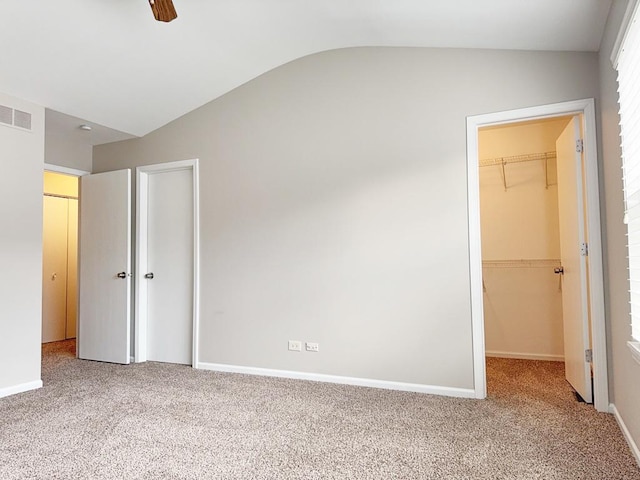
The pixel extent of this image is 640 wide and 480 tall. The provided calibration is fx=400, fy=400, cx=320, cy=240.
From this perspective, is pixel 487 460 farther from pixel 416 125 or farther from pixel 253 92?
pixel 253 92

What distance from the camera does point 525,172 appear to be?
167 inches

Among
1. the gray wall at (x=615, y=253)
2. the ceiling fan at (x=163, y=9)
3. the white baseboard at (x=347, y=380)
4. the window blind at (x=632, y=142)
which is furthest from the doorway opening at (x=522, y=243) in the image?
the ceiling fan at (x=163, y=9)

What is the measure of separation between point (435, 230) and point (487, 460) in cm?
160

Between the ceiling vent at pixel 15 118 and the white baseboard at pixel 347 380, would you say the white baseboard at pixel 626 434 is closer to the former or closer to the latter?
the white baseboard at pixel 347 380

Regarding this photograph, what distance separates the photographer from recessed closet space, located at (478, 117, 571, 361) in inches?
162

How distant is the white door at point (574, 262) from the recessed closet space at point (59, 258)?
5.75 m

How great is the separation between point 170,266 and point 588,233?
148 inches

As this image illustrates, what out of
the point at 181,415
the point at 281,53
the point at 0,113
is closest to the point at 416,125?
the point at 281,53

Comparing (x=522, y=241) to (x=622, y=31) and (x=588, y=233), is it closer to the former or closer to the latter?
(x=588, y=233)

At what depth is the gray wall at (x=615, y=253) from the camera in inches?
83.4

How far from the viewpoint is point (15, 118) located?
327 cm

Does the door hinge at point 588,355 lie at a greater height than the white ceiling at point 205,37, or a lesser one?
lesser

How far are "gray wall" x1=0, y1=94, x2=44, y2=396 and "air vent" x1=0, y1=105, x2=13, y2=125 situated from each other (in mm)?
38

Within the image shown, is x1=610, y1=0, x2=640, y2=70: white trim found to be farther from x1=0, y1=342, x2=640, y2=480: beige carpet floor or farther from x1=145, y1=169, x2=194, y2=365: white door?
x1=145, y1=169, x2=194, y2=365: white door
